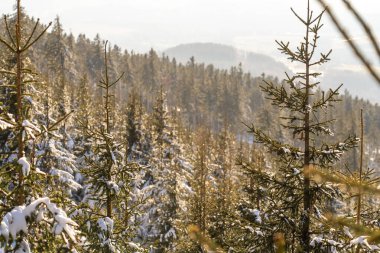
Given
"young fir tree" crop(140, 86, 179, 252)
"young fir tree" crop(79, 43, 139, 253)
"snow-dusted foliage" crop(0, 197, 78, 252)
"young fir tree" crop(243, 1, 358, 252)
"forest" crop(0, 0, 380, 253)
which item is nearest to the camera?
"snow-dusted foliage" crop(0, 197, 78, 252)

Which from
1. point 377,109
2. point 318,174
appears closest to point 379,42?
point 318,174

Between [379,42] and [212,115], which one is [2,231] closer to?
[379,42]

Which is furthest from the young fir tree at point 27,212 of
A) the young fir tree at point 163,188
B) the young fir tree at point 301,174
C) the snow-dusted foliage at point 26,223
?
the young fir tree at point 163,188

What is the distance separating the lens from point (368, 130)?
390 ft

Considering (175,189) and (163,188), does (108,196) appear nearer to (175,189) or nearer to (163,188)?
(175,189)

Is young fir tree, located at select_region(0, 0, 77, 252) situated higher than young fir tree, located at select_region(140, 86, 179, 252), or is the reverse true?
young fir tree, located at select_region(0, 0, 77, 252)

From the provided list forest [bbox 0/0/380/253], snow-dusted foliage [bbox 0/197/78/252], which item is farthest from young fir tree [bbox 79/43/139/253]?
A: snow-dusted foliage [bbox 0/197/78/252]

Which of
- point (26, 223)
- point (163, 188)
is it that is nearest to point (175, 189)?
point (163, 188)

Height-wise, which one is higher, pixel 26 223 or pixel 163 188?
pixel 26 223

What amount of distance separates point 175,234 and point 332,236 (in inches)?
539

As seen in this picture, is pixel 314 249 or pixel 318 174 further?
pixel 314 249

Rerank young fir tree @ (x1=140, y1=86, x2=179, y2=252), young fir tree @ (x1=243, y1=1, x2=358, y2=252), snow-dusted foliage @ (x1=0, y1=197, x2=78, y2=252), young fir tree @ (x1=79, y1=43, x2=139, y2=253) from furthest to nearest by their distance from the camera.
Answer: young fir tree @ (x1=140, y1=86, x2=179, y2=252) → young fir tree @ (x1=243, y1=1, x2=358, y2=252) → young fir tree @ (x1=79, y1=43, x2=139, y2=253) → snow-dusted foliage @ (x1=0, y1=197, x2=78, y2=252)

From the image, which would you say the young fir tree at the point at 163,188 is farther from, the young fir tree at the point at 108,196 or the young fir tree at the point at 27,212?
the young fir tree at the point at 27,212

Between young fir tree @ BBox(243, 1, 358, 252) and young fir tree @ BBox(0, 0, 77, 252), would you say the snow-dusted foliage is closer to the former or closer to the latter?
young fir tree @ BBox(0, 0, 77, 252)
